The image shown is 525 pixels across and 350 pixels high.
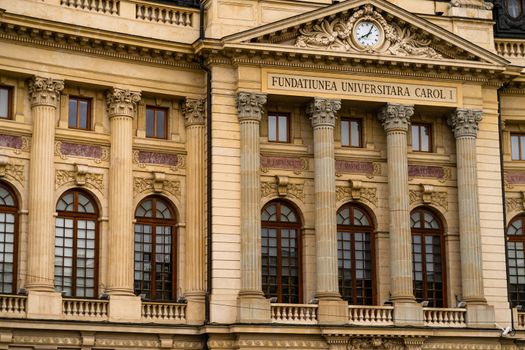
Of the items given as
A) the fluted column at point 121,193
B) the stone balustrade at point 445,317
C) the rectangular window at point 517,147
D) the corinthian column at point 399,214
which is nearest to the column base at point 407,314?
the corinthian column at point 399,214

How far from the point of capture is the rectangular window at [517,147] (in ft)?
181

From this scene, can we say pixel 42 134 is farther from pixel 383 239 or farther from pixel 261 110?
pixel 383 239

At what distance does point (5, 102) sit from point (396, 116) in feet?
50.5

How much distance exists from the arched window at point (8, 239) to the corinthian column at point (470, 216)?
17667 mm

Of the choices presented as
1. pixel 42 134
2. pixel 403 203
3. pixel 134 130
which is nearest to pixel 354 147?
pixel 403 203

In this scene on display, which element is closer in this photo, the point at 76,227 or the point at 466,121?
the point at 76,227

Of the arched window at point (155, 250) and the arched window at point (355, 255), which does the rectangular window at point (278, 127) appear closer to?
the arched window at point (355, 255)

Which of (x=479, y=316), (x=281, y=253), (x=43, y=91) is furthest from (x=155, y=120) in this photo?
(x=479, y=316)

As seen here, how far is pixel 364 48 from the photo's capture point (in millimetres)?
50812

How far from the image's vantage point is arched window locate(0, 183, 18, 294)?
45844 millimetres

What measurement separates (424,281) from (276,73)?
10385 millimetres

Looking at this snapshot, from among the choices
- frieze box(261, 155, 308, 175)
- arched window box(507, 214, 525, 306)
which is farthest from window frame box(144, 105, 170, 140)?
arched window box(507, 214, 525, 306)

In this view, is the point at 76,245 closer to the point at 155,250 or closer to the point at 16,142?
the point at 155,250

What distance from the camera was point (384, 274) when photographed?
50875 millimetres
